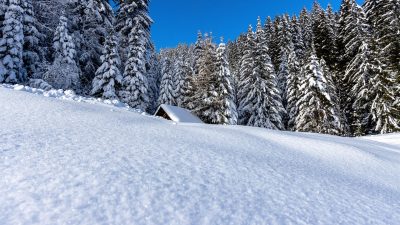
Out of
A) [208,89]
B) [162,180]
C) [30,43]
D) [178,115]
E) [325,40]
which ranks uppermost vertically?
[325,40]

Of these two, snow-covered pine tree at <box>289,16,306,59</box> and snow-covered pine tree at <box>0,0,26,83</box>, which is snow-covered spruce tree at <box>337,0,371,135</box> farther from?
snow-covered pine tree at <box>0,0,26,83</box>

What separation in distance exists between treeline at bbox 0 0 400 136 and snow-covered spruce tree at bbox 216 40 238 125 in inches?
3.9

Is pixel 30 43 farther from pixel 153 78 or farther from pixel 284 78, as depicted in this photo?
pixel 284 78

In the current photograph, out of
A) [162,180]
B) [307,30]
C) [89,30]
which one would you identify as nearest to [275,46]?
[307,30]

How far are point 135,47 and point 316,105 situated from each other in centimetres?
1907

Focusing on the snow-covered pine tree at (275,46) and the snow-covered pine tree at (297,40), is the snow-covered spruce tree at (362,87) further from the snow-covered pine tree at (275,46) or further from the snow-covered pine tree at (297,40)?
the snow-covered pine tree at (275,46)

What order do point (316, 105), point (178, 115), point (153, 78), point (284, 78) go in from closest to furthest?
point (178, 115) < point (316, 105) < point (284, 78) < point (153, 78)

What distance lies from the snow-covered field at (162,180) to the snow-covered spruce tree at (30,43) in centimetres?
1860

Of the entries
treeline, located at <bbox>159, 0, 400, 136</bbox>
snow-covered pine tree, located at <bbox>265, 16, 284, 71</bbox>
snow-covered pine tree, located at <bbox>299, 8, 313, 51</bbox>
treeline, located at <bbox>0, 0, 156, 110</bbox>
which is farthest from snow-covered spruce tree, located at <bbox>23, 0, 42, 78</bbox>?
snow-covered pine tree, located at <bbox>299, 8, 313, 51</bbox>

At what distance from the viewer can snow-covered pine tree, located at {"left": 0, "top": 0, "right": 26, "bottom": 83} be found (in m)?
21.0

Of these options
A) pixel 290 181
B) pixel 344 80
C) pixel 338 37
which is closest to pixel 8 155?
pixel 290 181

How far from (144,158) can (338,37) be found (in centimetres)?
4382

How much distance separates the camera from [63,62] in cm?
2414

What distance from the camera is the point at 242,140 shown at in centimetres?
789
